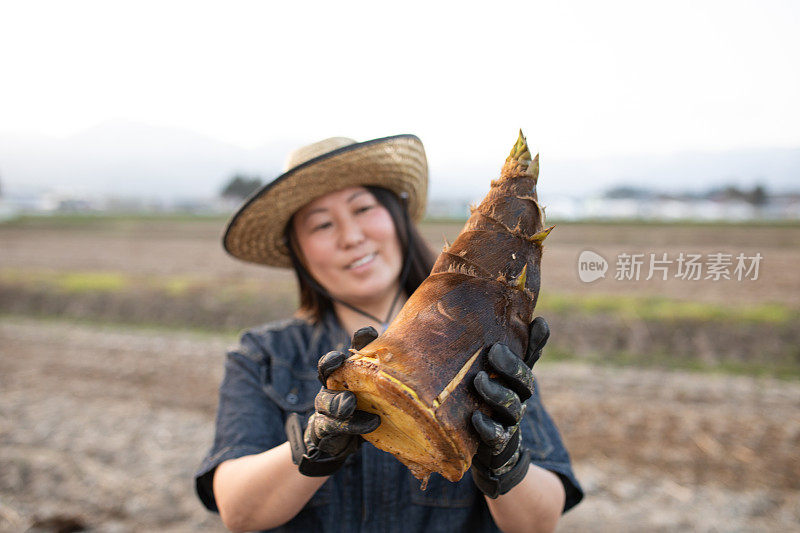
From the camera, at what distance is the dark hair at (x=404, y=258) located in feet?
7.20

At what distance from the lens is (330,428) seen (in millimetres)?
1408

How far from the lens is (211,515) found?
414cm

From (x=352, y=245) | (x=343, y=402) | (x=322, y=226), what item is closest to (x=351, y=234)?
(x=352, y=245)

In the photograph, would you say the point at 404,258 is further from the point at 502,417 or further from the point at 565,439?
the point at 565,439

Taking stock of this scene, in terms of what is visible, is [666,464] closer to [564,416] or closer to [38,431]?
[564,416]

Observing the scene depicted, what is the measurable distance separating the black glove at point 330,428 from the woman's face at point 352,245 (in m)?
0.48

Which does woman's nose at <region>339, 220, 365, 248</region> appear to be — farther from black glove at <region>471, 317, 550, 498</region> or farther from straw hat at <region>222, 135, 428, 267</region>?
black glove at <region>471, 317, 550, 498</region>

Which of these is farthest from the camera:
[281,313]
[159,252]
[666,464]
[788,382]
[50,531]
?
[159,252]

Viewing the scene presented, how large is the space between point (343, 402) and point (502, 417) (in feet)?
1.35

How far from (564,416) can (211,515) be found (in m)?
3.46

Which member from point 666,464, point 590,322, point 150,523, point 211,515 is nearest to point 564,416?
point 666,464

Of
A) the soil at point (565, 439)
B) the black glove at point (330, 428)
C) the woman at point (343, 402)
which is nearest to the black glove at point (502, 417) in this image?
the woman at point (343, 402)

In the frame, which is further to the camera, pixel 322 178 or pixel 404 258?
pixel 404 258

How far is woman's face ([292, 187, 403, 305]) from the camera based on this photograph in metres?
1.98
